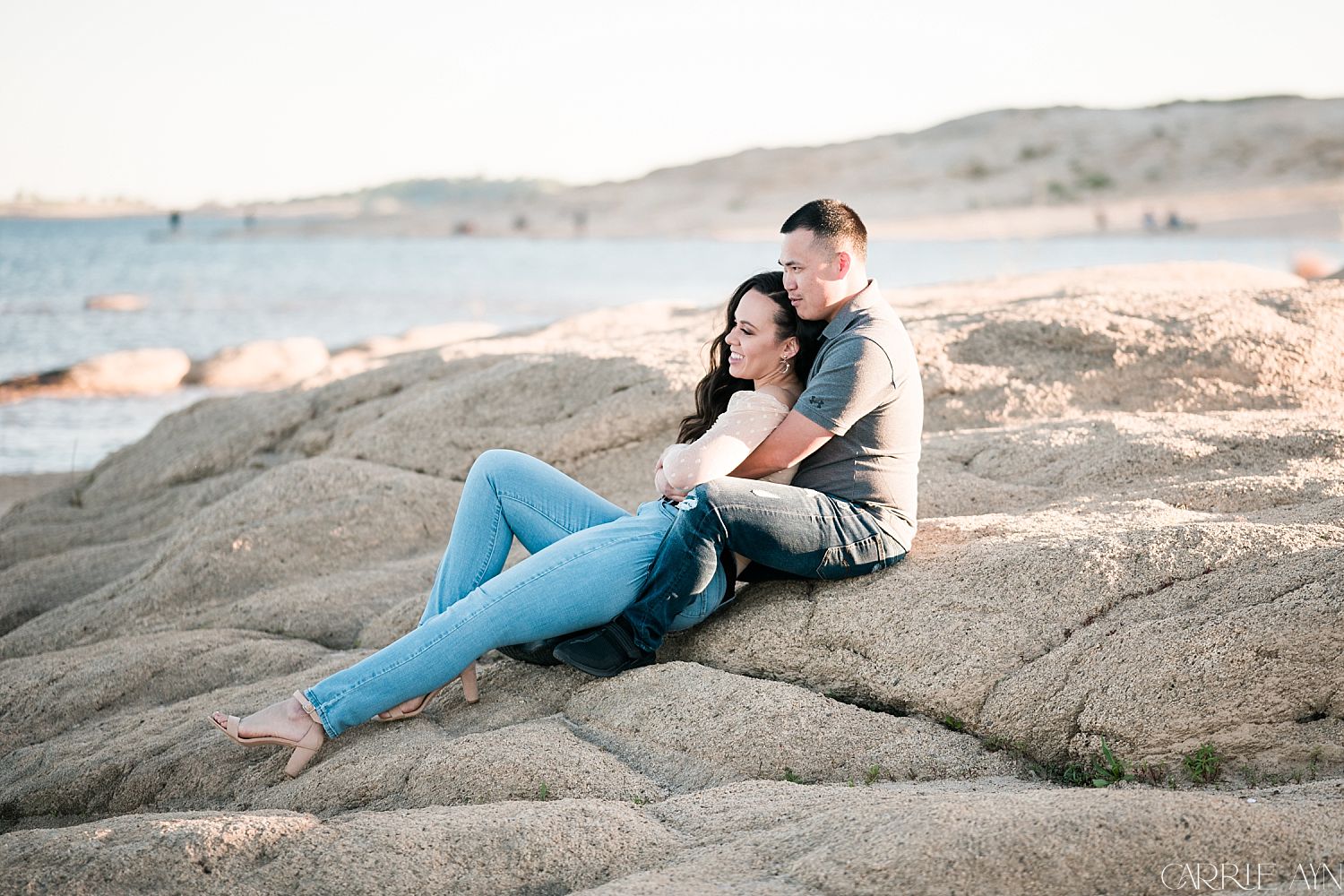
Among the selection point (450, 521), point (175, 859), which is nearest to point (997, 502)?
point (450, 521)

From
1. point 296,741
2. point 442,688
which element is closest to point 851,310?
point 442,688

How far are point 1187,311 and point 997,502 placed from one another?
2512 mm

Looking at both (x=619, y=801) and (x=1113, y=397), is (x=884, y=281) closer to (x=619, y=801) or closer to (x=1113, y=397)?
Answer: (x=1113, y=397)

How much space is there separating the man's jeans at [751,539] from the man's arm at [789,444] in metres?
0.09

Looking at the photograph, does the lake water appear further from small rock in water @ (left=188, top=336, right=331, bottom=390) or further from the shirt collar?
the shirt collar

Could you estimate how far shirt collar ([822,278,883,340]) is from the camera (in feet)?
13.3

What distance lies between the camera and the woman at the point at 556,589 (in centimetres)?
393

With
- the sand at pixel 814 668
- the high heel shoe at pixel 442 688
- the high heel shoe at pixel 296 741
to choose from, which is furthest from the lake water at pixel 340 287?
the high heel shoe at pixel 296 741

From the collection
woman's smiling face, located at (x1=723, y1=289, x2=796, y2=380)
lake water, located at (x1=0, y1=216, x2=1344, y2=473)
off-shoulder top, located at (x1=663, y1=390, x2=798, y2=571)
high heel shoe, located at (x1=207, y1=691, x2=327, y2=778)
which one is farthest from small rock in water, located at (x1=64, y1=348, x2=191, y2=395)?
off-shoulder top, located at (x1=663, y1=390, x2=798, y2=571)

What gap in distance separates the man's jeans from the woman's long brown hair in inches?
23.1

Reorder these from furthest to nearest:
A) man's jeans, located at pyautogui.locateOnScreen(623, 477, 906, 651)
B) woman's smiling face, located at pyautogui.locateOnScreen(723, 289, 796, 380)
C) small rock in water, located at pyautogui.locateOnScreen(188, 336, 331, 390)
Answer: small rock in water, located at pyautogui.locateOnScreen(188, 336, 331, 390), woman's smiling face, located at pyautogui.locateOnScreen(723, 289, 796, 380), man's jeans, located at pyautogui.locateOnScreen(623, 477, 906, 651)

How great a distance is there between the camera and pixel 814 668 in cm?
398

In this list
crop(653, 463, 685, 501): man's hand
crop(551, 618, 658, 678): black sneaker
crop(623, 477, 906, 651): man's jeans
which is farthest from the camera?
crop(551, 618, 658, 678): black sneaker

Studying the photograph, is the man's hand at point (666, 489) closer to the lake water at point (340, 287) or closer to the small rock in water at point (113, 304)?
the lake water at point (340, 287)
